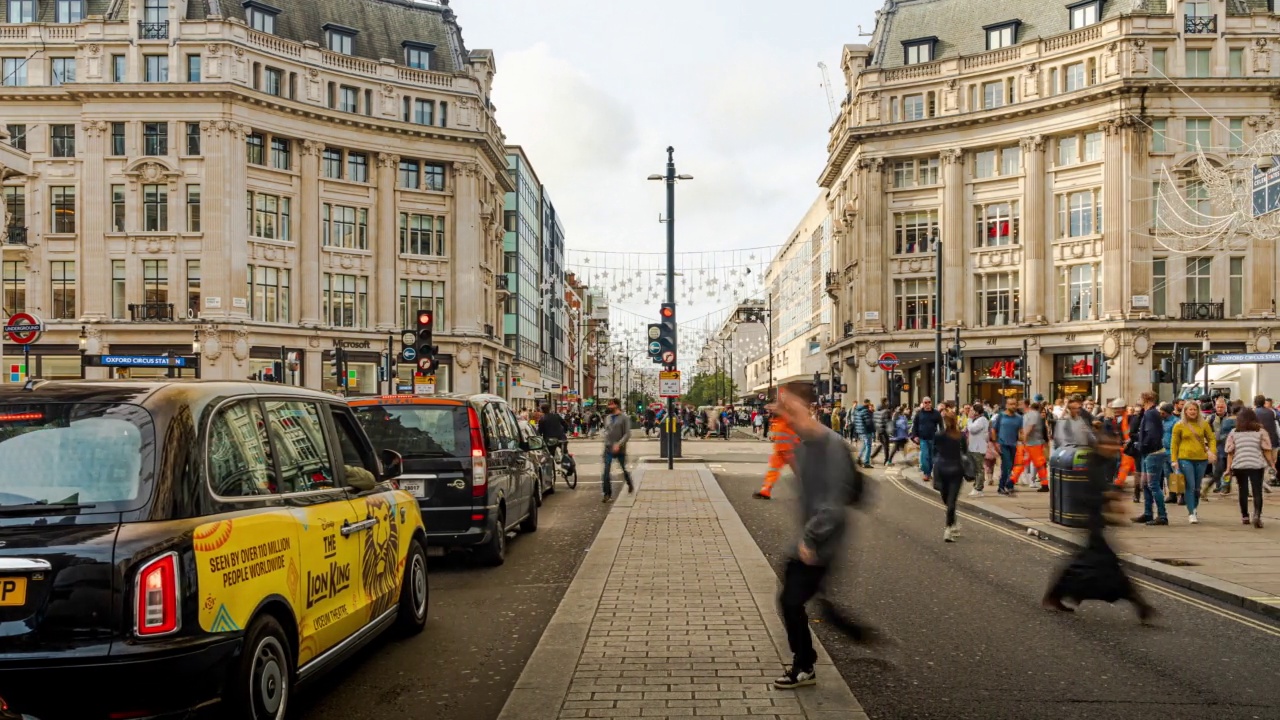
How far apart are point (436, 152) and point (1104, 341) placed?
35010mm

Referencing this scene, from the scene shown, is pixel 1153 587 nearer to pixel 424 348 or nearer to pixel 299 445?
pixel 299 445

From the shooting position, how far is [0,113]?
52031 mm

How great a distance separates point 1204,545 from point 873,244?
48.3m

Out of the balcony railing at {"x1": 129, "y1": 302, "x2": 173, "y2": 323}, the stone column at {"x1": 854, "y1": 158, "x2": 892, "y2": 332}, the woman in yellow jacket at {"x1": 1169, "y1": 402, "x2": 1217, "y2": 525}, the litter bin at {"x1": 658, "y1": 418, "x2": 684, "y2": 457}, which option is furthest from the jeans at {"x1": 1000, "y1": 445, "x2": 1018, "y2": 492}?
the balcony railing at {"x1": 129, "y1": 302, "x2": 173, "y2": 323}

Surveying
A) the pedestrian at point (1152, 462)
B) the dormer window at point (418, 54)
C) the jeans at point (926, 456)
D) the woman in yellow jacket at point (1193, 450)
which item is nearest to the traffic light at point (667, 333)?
the jeans at point (926, 456)

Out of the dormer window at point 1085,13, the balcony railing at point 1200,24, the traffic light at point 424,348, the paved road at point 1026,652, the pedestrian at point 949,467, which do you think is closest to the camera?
the paved road at point 1026,652

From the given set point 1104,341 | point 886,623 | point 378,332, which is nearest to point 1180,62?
point 1104,341

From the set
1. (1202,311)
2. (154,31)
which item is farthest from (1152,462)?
(154,31)

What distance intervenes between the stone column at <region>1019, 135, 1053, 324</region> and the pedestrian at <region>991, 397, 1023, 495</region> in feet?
121

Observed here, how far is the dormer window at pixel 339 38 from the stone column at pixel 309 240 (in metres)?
5.96

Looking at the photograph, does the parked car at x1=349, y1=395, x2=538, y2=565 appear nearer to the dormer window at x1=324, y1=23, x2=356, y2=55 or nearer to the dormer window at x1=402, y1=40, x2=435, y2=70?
the dormer window at x1=324, y1=23, x2=356, y2=55

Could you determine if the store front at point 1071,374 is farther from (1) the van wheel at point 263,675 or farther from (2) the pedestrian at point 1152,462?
(1) the van wheel at point 263,675

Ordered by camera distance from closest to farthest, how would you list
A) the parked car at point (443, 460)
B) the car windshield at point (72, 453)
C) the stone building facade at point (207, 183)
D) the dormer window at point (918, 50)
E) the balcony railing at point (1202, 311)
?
the car windshield at point (72, 453) → the parked car at point (443, 460) → the balcony railing at point (1202, 311) → the stone building facade at point (207, 183) → the dormer window at point (918, 50)

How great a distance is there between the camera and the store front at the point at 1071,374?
5294 cm
